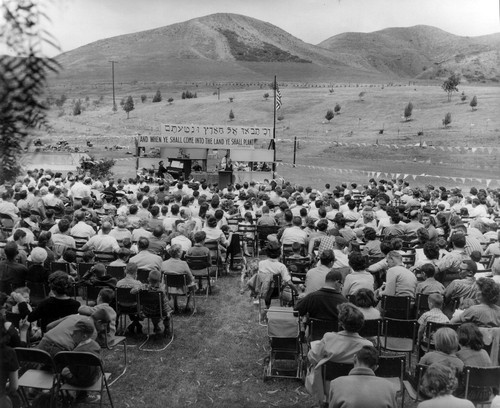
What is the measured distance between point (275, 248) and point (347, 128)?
57193 mm

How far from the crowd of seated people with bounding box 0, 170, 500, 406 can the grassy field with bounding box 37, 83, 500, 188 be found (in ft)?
53.5

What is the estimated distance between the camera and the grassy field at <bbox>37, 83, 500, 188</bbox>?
123 ft

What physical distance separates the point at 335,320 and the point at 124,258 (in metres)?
3.91

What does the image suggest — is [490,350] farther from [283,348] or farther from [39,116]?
[39,116]

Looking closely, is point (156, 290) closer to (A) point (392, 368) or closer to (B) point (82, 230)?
(A) point (392, 368)

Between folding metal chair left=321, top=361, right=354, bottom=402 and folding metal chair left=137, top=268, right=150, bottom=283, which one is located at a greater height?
folding metal chair left=321, top=361, right=354, bottom=402

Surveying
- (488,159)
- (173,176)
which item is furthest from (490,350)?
(488,159)

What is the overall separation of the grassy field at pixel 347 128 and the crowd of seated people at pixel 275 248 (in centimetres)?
1631

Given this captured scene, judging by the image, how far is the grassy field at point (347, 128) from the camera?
3762 centimetres

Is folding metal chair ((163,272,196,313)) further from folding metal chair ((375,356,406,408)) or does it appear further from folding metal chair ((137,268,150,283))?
Result: folding metal chair ((375,356,406,408))

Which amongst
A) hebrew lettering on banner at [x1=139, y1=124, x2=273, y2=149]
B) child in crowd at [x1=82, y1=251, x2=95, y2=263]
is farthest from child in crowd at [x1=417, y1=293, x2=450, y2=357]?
hebrew lettering on banner at [x1=139, y1=124, x2=273, y2=149]

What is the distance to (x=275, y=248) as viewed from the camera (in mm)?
7383

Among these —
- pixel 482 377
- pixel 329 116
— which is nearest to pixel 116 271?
pixel 482 377

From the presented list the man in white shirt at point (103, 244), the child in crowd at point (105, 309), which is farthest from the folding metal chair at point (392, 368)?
the man in white shirt at point (103, 244)
